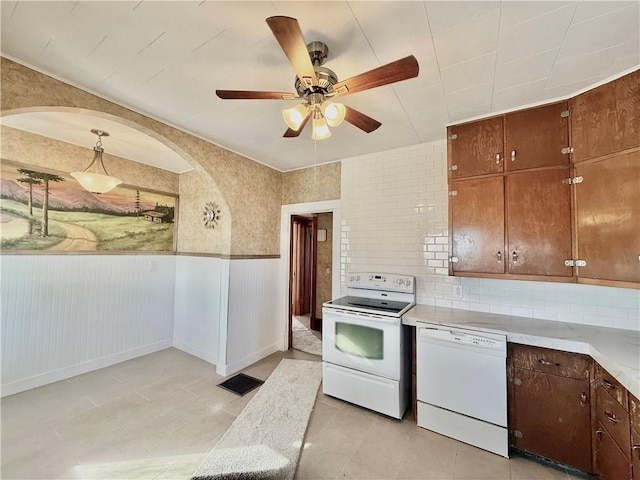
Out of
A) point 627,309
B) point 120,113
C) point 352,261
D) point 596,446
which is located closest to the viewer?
point 596,446

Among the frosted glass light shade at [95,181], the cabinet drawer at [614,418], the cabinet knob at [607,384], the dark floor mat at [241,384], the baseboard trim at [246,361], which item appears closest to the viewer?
the cabinet drawer at [614,418]

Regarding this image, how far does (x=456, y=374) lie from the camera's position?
6.82 ft

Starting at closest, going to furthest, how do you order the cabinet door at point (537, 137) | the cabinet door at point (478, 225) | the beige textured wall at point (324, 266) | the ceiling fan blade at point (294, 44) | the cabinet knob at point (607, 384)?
1. the ceiling fan blade at point (294, 44)
2. the cabinet knob at point (607, 384)
3. the cabinet door at point (537, 137)
4. the cabinet door at point (478, 225)
5. the beige textured wall at point (324, 266)

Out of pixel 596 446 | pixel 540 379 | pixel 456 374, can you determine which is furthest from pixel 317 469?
pixel 596 446

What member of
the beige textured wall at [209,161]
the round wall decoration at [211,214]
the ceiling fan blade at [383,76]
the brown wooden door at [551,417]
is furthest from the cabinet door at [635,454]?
the round wall decoration at [211,214]

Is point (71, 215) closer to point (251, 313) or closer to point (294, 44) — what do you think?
point (251, 313)

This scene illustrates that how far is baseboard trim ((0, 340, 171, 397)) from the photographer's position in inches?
104

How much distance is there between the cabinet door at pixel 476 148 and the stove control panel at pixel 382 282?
116 centimetres

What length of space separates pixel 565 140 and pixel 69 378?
5343 millimetres

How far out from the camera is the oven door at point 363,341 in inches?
91.0

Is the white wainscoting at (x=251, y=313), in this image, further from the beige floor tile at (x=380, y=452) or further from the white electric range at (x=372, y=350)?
the beige floor tile at (x=380, y=452)

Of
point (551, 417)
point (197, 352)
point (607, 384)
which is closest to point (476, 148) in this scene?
point (607, 384)

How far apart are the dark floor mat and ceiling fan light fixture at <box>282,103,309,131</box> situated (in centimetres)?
264

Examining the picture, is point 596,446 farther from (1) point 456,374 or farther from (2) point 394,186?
(2) point 394,186
